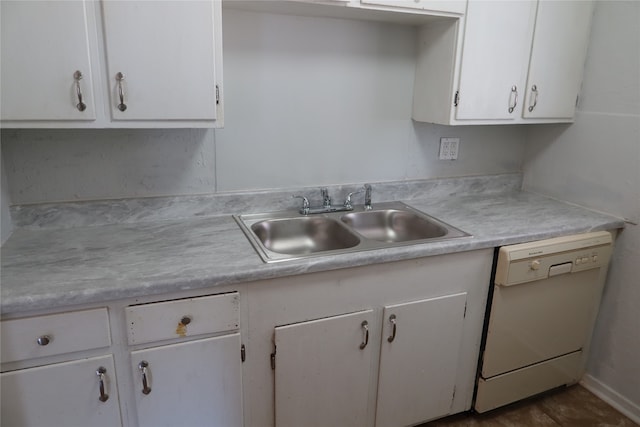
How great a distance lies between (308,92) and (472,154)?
3.38 feet

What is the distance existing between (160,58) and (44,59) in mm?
338

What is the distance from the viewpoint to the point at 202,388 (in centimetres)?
150

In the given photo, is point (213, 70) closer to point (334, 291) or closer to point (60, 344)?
point (334, 291)

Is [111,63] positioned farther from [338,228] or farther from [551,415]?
[551,415]

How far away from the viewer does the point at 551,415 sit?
2135 mm

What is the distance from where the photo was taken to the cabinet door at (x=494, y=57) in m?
1.91

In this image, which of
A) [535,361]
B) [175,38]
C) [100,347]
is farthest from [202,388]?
[535,361]

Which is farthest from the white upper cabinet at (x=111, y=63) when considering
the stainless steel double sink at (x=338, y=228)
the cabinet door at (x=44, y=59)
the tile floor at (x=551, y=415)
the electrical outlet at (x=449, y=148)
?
the tile floor at (x=551, y=415)

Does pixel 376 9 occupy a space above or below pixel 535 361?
above

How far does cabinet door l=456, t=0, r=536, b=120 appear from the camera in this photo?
1.91m

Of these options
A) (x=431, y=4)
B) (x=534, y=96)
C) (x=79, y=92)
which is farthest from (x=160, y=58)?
(x=534, y=96)

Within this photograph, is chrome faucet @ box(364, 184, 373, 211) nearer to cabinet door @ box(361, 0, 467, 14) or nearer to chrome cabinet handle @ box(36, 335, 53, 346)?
cabinet door @ box(361, 0, 467, 14)

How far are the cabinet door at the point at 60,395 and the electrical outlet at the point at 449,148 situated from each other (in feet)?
5.99

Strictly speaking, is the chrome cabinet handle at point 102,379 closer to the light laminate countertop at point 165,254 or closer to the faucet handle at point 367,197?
the light laminate countertop at point 165,254
